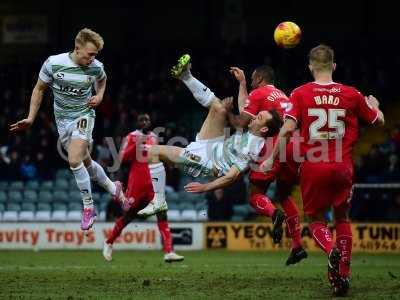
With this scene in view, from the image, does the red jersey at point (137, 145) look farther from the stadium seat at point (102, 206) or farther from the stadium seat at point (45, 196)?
the stadium seat at point (45, 196)

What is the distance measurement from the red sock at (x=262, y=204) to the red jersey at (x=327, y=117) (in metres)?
2.41

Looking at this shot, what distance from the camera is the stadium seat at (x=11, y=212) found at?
79.0 ft

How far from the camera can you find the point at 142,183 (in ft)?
60.4

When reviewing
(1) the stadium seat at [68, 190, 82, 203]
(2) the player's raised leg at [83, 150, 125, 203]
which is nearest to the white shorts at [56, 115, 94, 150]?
(2) the player's raised leg at [83, 150, 125, 203]

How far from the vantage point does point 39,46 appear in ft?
112

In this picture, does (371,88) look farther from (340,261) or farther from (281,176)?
(340,261)

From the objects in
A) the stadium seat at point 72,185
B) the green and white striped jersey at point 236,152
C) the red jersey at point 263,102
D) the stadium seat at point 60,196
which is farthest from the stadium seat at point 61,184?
the green and white striped jersey at point 236,152

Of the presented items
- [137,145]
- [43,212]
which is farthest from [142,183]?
[43,212]

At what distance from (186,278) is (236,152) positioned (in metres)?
1.97

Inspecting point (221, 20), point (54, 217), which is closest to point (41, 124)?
point (54, 217)

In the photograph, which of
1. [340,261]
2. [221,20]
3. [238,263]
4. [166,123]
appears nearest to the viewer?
[340,261]

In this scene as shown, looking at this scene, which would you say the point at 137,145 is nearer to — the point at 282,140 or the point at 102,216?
the point at 102,216

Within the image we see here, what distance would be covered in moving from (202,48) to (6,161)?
8.68 m

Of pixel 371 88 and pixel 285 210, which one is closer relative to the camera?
pixel 285 210
